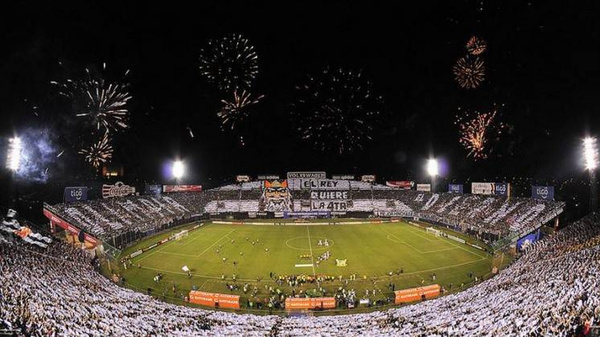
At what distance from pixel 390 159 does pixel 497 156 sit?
103ft

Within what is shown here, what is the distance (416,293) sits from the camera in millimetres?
32281

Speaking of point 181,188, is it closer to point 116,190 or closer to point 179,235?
point 116,190

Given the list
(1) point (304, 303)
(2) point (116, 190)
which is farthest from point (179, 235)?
(1) point (304, 303)

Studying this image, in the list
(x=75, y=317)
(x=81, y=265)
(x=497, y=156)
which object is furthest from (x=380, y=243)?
(x=497, y=156)

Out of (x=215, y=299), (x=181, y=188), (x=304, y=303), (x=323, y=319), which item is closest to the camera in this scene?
(x=323, y=319)

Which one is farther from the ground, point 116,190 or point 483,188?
point 116,190

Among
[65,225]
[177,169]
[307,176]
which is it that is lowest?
[65,225]

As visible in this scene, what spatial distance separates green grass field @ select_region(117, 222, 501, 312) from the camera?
3656 centimetres

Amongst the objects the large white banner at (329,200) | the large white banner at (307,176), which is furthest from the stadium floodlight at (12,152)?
the large white banner at (307,176)

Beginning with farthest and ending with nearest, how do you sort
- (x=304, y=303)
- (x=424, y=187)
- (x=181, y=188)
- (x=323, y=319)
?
(x=424, y=187), (x=181, y=188), (x=304, y=303), (x=323, y=319)

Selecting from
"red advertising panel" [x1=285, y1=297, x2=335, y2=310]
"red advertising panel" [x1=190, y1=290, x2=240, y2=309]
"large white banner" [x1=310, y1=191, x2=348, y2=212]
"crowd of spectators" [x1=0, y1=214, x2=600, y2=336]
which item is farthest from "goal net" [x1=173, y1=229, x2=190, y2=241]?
"red advertising panel" [x1=285, y1=297, x2=335, y2=310]

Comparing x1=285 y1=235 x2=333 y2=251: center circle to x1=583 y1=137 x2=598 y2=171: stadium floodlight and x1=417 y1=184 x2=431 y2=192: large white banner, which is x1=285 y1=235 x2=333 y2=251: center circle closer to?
x1=583 y1=137 x2=598 y2=171: stadium floodlight

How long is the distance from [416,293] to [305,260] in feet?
51.3

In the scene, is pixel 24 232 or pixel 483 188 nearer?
pixel 24 232
